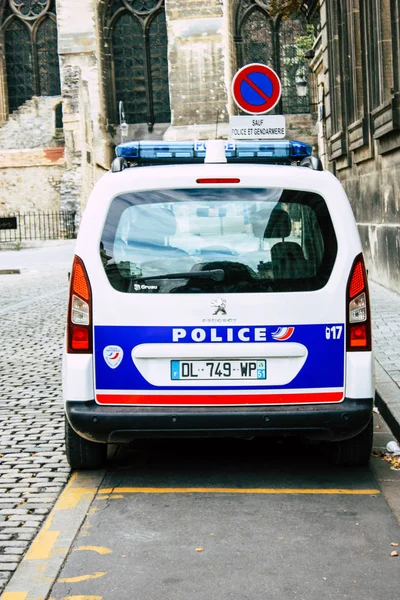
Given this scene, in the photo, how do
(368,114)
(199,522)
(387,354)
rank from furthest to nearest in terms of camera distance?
(368,114)
(387,354)
(199,522)

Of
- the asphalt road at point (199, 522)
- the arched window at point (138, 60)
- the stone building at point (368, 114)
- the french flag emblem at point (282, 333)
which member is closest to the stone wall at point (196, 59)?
the arched window at point (138, 60)

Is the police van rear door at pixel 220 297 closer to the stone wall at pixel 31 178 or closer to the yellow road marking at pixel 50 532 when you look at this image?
the yellow road marking at pixel 50 532

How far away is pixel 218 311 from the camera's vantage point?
4.98 m

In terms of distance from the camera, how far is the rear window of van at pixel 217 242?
16.5ft

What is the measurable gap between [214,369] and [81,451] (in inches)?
36.5

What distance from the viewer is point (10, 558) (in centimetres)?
396

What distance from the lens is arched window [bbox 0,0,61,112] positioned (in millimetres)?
49250

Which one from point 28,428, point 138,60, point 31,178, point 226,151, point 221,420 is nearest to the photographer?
point 221,420

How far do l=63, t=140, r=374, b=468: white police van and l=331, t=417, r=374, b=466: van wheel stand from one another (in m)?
0.24

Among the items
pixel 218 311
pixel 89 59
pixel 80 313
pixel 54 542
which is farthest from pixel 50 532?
pixel 89 59

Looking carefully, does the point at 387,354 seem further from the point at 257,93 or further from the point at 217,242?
the point at 257,93

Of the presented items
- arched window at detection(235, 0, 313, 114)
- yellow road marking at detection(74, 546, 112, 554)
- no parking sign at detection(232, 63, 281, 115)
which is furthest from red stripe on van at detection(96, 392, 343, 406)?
arched window at detection(235, 0, 313, 114)

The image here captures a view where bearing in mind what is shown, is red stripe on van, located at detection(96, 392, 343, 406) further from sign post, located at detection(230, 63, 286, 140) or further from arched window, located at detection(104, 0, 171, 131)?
arched window, located at detection(104, 0, 171, 131)

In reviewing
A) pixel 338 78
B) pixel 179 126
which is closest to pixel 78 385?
pixel 338 78
